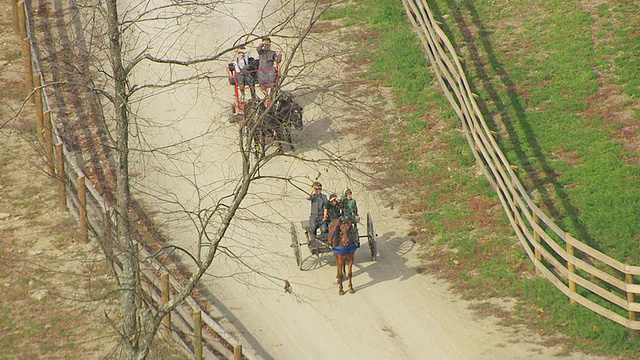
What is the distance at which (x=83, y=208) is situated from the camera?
72.1ft

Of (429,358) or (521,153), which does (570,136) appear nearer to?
(521,153)

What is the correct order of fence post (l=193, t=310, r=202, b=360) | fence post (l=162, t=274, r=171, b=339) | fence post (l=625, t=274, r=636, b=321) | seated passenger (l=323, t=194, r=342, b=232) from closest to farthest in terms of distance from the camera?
fence post (l=193, t=310, r=202, b=360), fence post (l=625, t=274, r=636, b=321), fence post (l=162, t=274, r=171, b=339), seated passenger (l=323, t=194, r=342, b=232)

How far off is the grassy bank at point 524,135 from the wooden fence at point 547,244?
0.29m

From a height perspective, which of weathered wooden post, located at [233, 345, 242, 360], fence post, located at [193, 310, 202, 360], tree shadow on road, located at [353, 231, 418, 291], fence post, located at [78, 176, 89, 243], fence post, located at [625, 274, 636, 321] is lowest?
fence post, located at [625, 274, 636, 321]

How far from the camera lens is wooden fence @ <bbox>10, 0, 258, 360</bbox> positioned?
57.5ft

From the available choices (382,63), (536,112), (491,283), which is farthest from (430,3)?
(491,283)

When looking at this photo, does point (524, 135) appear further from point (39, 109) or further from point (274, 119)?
point (39, 109)

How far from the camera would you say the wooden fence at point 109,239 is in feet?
57.5

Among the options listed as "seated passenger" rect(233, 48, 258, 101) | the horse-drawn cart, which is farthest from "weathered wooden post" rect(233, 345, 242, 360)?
"seated passenger" rect(233, 48, 258, 101)

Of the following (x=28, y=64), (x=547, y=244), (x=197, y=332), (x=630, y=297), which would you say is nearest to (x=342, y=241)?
(x=197, y=332)

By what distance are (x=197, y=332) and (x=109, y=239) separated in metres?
3.15

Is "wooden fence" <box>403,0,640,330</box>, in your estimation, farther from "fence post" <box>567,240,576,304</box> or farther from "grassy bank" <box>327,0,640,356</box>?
"grassy bank" <box>327,0,640,356</box>

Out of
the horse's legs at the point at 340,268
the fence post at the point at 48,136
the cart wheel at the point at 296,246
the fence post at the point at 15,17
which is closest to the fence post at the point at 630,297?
the horse's legs at the point at 340,268

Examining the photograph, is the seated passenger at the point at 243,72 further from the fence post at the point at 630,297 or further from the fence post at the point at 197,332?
the fence post at the point at 630,297
